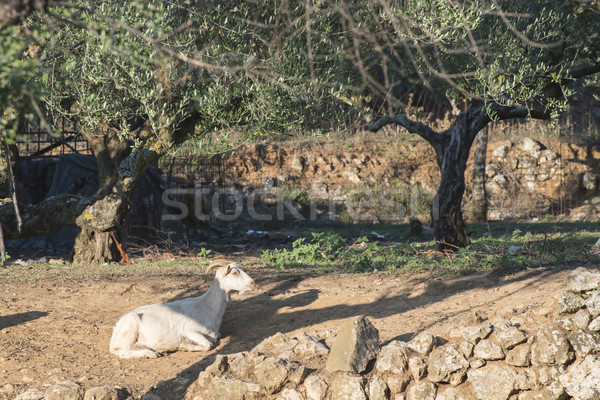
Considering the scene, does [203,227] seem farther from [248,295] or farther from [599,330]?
[599,330]

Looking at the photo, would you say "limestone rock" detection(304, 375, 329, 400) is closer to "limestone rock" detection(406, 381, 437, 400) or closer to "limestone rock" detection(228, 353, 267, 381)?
"limestone rock" detection(228, 353, 267, 381)

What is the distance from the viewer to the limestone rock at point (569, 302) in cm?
550

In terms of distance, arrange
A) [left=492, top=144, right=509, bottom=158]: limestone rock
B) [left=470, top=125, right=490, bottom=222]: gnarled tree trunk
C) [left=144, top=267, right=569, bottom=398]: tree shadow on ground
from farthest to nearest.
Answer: [left=492, top=144, right=509, bottom=158]: limestone rock < [left=470, top=125, right=490, bottom=222]: gnarled tree trunk < [left=144, top=267, right=569, bottom=398]: tree shadow on ground

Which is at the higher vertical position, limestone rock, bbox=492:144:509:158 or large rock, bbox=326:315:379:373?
limestone rock, bbox=492:144:509:158

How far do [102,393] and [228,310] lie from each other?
311 cm

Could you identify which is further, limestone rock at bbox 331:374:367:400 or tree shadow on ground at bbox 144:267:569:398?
tree shadow on ground at bbox 144:267:569:398

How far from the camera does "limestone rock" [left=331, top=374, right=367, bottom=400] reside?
5.23 meters

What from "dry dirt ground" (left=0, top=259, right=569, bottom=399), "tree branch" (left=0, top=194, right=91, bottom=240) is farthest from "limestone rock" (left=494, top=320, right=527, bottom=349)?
"tree branch" (left=0, top=194, right=91, bottom=240)

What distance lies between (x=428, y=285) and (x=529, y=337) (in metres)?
3.31

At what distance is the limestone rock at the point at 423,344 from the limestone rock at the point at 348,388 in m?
0.59

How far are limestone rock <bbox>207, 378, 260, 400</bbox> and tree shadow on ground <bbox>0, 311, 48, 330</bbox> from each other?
3342 mm

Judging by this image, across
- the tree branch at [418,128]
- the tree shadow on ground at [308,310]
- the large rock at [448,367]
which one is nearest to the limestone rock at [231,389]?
the tree shadow on ground at [308,310]

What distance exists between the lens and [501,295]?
7.58 metres

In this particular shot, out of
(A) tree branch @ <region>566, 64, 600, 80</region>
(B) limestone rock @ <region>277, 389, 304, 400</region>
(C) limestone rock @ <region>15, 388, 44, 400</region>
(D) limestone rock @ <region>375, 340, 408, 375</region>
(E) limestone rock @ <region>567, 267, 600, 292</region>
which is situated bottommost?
(B) limestone rock @ <region>277, 389, 304, 400</region>
